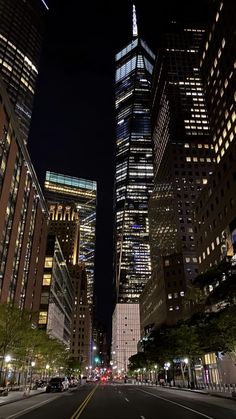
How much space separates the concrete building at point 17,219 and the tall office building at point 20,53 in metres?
64.8

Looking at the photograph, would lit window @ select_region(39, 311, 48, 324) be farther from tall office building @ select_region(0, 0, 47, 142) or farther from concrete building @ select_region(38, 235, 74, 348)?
tall office building @ select_region(0, 0, 47, 142)

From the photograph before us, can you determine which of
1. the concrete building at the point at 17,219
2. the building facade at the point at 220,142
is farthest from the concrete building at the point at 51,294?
the building facade at the point at 220,142

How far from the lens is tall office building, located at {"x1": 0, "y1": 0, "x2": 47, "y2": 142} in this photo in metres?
150

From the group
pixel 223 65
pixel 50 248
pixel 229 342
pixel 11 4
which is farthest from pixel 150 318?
pixel 11 4

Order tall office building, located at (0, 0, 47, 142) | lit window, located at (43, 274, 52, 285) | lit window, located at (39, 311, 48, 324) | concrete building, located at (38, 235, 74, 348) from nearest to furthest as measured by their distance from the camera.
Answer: lit window, located at (39, 311, 48, 324), concrete building, located at (38, 235, 74, 348), lit window, located at (43, 274, 52, 285), tall office building, located at (0, 0, 47, 142)

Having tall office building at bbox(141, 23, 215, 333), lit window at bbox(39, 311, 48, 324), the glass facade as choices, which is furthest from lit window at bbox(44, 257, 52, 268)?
the glass facade

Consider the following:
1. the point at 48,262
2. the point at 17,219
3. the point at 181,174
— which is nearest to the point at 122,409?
the point at 17,219

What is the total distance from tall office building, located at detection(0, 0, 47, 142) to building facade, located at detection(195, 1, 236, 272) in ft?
241

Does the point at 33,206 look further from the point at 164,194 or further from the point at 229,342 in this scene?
the point at 164,194

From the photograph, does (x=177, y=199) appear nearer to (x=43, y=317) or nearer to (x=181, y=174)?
(x=181, y=174)

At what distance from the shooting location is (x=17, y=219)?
68.5 metres

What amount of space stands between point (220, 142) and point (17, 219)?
189 ft

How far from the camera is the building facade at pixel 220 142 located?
7181 cm

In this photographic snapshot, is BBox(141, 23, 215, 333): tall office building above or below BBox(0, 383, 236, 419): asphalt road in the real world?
above
